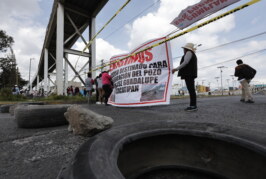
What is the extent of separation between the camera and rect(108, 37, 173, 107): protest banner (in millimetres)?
3776

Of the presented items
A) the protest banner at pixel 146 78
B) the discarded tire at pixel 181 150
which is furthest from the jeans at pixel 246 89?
the discarded tire at pixel 181 150

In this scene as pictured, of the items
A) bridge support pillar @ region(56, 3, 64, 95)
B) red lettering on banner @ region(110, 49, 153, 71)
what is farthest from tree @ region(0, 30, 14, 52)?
red lettering on banner @ region(110, 49, 153, 71)

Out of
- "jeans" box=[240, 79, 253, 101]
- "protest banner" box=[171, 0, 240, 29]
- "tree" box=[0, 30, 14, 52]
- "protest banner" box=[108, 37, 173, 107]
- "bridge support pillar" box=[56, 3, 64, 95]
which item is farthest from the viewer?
"tree" box=[0, 30, 14, 52]

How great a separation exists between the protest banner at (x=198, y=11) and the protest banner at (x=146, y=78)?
2.14 feet

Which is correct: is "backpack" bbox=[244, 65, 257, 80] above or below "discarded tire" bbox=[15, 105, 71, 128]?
above

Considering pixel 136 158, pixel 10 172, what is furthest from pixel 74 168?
pixel 10 172

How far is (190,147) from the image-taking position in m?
1.14

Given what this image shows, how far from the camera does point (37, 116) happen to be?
2.42 metres

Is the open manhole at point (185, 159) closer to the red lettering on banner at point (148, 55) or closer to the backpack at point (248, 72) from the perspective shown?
the red lettering on banner at point (148, 55)

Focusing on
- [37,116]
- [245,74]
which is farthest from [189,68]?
[37,116]

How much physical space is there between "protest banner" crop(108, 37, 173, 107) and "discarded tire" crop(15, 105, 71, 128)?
2.17 m

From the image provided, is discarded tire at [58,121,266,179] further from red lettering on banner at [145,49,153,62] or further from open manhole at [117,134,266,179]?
red lettering on banner at [145,49,153,62]

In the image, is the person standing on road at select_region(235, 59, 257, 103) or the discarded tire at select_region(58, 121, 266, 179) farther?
the person standing on road at select_region(235, 59, 257, 103)

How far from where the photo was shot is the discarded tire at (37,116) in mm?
2393
